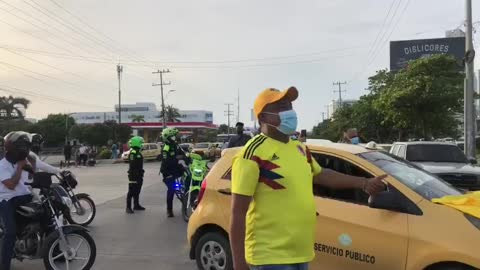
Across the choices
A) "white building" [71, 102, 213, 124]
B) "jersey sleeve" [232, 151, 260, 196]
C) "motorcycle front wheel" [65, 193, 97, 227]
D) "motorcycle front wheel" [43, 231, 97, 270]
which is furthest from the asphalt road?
"white building" [71, 102, 213, 124]

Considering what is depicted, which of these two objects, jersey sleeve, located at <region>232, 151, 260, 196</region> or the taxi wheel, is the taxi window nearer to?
the taxi wheel

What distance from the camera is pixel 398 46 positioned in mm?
52188

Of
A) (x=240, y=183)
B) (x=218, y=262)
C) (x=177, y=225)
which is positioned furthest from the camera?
(x=177, y=225)

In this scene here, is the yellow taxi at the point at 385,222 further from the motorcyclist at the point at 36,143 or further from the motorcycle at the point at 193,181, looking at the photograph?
the motorcycle at the point at 193,181

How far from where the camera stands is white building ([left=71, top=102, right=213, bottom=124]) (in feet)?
453

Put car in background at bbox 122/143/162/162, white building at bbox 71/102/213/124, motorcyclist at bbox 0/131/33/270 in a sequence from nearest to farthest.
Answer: motorcyclist at bbox 0/131/33/270, car in background at bbox 122/143/162/162, white building at bbox 71/102/213/124

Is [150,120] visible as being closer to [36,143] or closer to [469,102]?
[469,102]

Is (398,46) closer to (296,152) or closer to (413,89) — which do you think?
(413,89)

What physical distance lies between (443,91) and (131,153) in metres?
18.9

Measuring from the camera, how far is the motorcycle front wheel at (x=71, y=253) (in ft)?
21.5

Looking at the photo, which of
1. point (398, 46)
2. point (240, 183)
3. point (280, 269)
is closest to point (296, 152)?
point (240, 183)

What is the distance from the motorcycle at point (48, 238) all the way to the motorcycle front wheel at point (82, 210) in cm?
360

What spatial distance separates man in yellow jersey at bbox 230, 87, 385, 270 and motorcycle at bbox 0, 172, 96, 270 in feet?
13.4

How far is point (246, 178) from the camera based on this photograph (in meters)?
3.05
